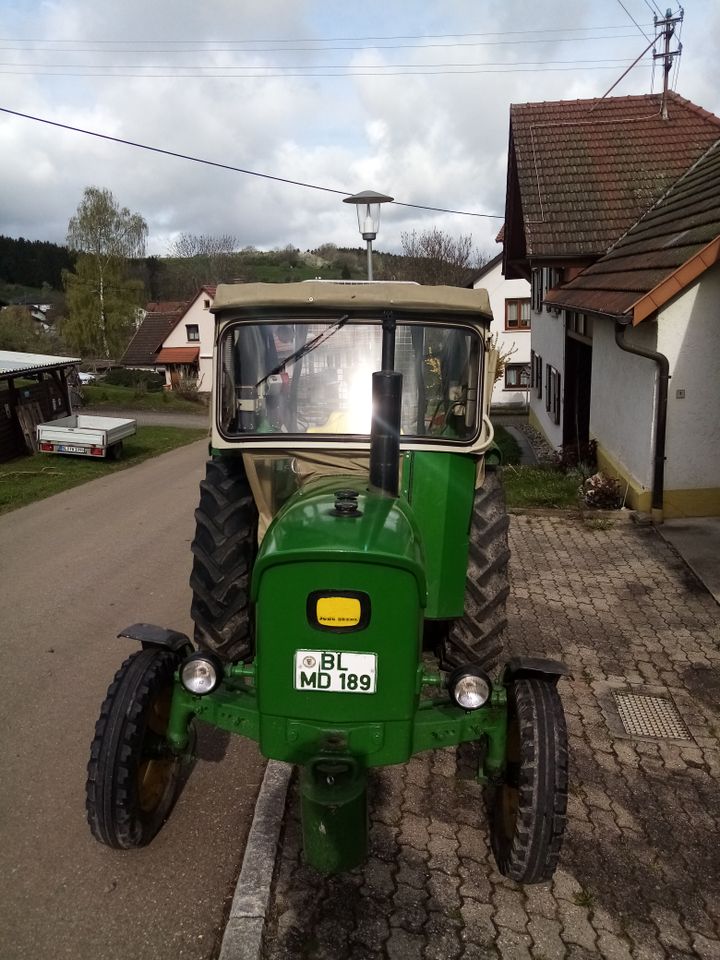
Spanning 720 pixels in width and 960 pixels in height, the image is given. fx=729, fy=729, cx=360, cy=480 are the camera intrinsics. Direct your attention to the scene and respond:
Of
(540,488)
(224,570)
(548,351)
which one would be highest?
(548,351)

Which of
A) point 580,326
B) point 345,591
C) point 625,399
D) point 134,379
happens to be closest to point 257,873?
point 345,591

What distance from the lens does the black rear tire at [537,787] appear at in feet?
9.15

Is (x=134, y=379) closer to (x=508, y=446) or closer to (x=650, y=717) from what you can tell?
(x=508, y=446)

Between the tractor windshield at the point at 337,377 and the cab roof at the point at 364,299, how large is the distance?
103 millimetres

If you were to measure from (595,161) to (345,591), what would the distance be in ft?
41.1

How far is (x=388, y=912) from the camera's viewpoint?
9.36 ft

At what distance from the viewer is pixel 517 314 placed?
29375mm

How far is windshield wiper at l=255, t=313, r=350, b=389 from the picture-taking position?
152 inches

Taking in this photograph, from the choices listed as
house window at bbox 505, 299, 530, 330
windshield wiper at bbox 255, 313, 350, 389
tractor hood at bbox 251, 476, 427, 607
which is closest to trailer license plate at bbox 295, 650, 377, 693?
tractor hood at bbox 251, 476, 427, 607

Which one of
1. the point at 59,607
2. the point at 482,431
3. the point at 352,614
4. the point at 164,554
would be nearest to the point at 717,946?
the point at 352,614

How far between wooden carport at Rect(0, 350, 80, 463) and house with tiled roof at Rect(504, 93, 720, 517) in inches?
453

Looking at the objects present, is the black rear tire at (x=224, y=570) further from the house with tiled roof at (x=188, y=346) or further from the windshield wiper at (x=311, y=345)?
the house with tiled roof at (x=188, y=346)

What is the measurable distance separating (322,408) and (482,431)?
2.87ft

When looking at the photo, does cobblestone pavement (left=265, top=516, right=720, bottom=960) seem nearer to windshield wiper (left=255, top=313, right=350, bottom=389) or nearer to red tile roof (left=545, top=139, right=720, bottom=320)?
windshield wiper (left=255, top=313, right=350, bottom=389)
